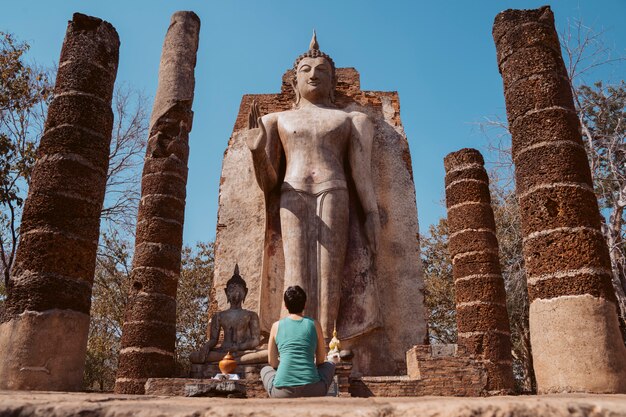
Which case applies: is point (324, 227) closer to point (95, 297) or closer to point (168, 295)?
point (168, 295)

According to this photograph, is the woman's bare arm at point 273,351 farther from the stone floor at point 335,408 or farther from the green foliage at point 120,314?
the green foliage at point 120,314

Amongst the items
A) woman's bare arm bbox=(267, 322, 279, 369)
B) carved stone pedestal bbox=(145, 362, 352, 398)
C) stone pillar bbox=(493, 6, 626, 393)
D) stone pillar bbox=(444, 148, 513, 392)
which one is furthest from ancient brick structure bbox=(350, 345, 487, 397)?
stone pillar bbox=(444, 148, 513, 392)

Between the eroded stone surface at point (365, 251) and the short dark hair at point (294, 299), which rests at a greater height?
the eroded stone surface at point (365, 251)

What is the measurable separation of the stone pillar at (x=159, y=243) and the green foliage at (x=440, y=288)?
1305 cm

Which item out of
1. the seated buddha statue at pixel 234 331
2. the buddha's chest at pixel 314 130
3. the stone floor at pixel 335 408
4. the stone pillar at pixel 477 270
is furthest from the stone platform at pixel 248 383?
the stone pillar at pixel 477 270

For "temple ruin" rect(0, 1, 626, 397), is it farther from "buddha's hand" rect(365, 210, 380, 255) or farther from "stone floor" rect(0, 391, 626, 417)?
"stone floor" rect(0, 391, 626, 417)

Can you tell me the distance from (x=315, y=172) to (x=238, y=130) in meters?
1.61

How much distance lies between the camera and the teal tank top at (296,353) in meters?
3.75

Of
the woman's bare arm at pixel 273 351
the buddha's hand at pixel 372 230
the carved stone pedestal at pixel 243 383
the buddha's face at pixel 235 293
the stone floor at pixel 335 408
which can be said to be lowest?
the stone floor at pixel 335 408

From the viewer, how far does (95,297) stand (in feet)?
66.8

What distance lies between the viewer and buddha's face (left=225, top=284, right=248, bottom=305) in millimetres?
6422

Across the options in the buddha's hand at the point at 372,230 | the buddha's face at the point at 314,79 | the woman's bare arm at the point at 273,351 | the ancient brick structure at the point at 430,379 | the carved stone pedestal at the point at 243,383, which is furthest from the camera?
the buddha's face at the point at 314,79

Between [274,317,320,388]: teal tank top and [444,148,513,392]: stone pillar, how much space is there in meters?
6.14

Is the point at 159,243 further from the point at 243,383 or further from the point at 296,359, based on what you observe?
the point at 296,359
